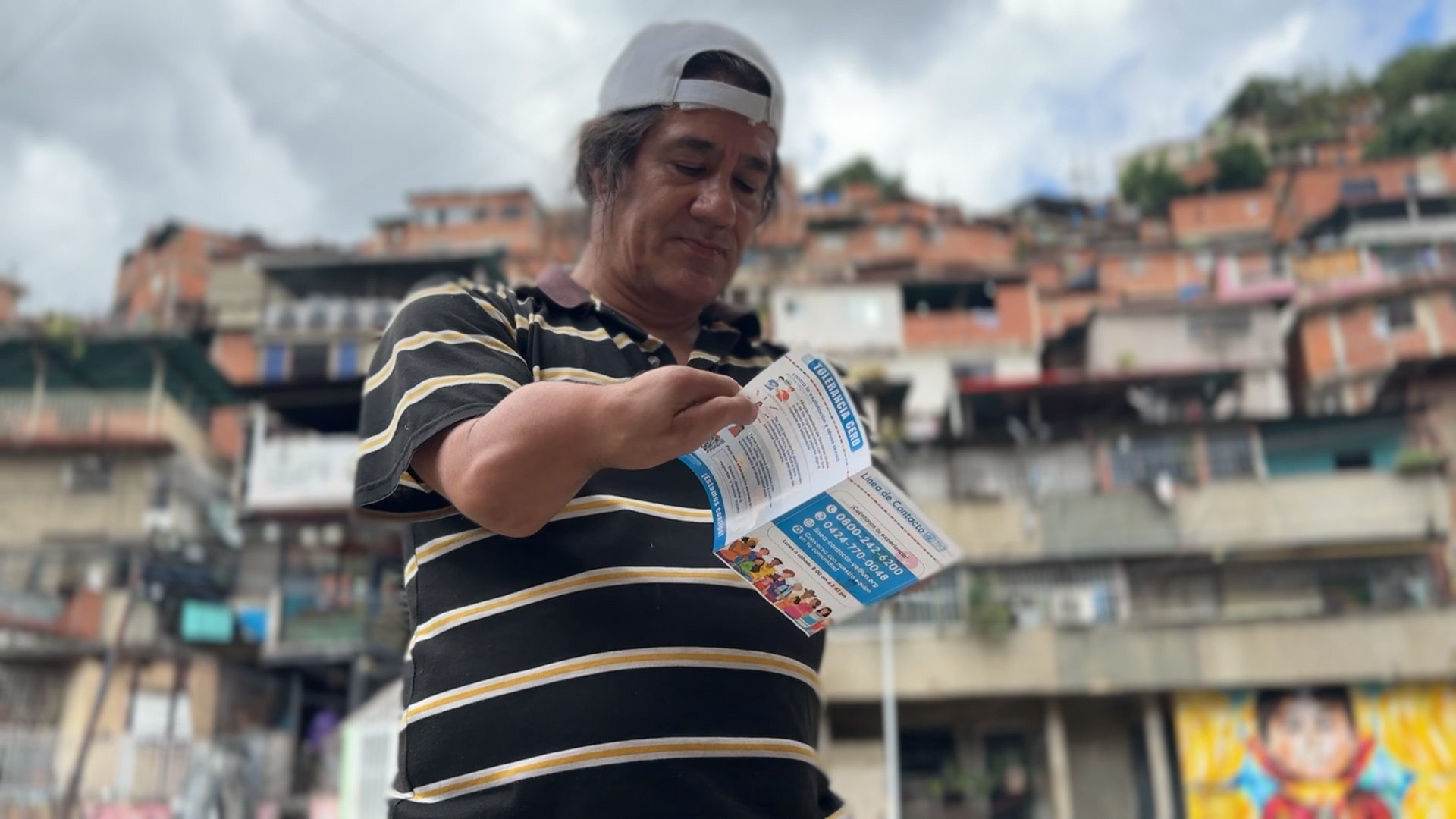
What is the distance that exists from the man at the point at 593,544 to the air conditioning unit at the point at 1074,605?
21.9 metres

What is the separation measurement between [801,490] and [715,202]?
54 cm

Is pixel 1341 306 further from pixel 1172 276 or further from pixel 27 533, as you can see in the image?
pixel 27 533

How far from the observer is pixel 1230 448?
77.7 ft

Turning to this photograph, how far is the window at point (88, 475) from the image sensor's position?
84.6ft

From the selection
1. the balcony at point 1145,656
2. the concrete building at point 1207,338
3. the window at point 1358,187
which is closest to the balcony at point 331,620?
the balcony at point 1145,656

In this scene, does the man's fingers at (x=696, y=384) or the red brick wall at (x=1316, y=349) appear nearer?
the man's fingers at (x=696, y=384)

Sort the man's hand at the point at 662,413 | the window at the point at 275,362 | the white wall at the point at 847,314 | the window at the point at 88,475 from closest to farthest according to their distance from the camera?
the man's hand at the point at 662,413, the window at the point at 88,475, the window at the point at 275,362, the white wall at the point at 847,314

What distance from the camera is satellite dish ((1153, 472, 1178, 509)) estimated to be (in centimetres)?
2300

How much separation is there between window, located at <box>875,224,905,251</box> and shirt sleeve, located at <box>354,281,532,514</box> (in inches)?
1536

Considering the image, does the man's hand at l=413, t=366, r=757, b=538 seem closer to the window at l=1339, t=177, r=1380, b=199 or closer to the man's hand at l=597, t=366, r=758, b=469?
the man's hand at l=597, t=366, r=758, b=469

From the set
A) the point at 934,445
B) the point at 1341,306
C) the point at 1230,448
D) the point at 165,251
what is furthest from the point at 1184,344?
the point at 165,251

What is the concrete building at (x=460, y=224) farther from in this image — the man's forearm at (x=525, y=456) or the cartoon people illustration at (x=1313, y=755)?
the man's forearm at (x=525, y=456)

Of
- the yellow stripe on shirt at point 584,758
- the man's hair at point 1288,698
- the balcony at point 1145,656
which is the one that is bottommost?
the yellow stripe on shirt at point 584,758

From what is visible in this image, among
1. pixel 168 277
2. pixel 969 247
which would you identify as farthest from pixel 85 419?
pixel 969 247
